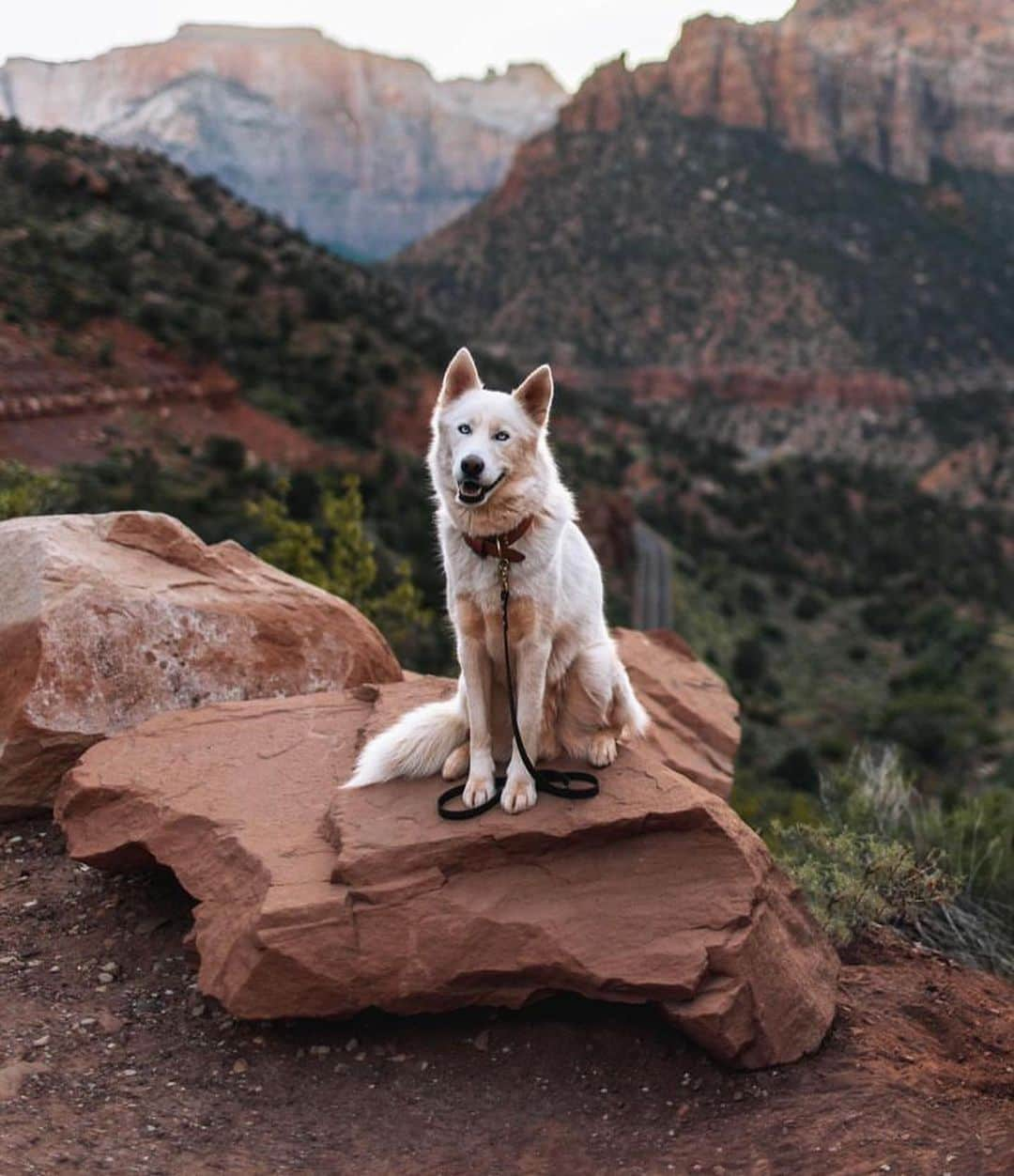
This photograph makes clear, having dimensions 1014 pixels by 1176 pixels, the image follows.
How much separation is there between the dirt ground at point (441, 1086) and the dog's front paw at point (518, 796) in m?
1.08

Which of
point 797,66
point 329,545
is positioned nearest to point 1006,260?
point 797,66

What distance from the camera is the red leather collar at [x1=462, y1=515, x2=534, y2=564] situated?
585cm

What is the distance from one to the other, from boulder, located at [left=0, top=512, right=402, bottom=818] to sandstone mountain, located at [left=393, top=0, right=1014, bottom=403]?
76.7 m

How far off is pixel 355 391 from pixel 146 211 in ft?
42.4

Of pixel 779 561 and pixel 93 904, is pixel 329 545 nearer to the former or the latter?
pixel 93 904

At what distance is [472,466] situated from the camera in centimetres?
546

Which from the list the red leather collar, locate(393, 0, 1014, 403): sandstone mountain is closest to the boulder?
the red leather collar

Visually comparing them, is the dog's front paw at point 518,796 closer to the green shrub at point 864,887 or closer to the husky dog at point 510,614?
the husky dog at point 510,614

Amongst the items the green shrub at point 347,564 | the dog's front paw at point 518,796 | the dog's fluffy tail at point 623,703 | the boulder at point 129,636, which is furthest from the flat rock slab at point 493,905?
the green shrub at point 347,564

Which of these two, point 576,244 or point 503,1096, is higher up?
point 576,244

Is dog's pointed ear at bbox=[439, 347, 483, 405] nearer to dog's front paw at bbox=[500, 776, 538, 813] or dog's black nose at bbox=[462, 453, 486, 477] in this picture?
dog's black nose at bbox=[462, 453, 486, 477]

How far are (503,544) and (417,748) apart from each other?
4.68 feet

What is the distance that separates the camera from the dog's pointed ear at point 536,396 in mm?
5766

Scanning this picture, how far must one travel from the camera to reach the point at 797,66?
120 meters
